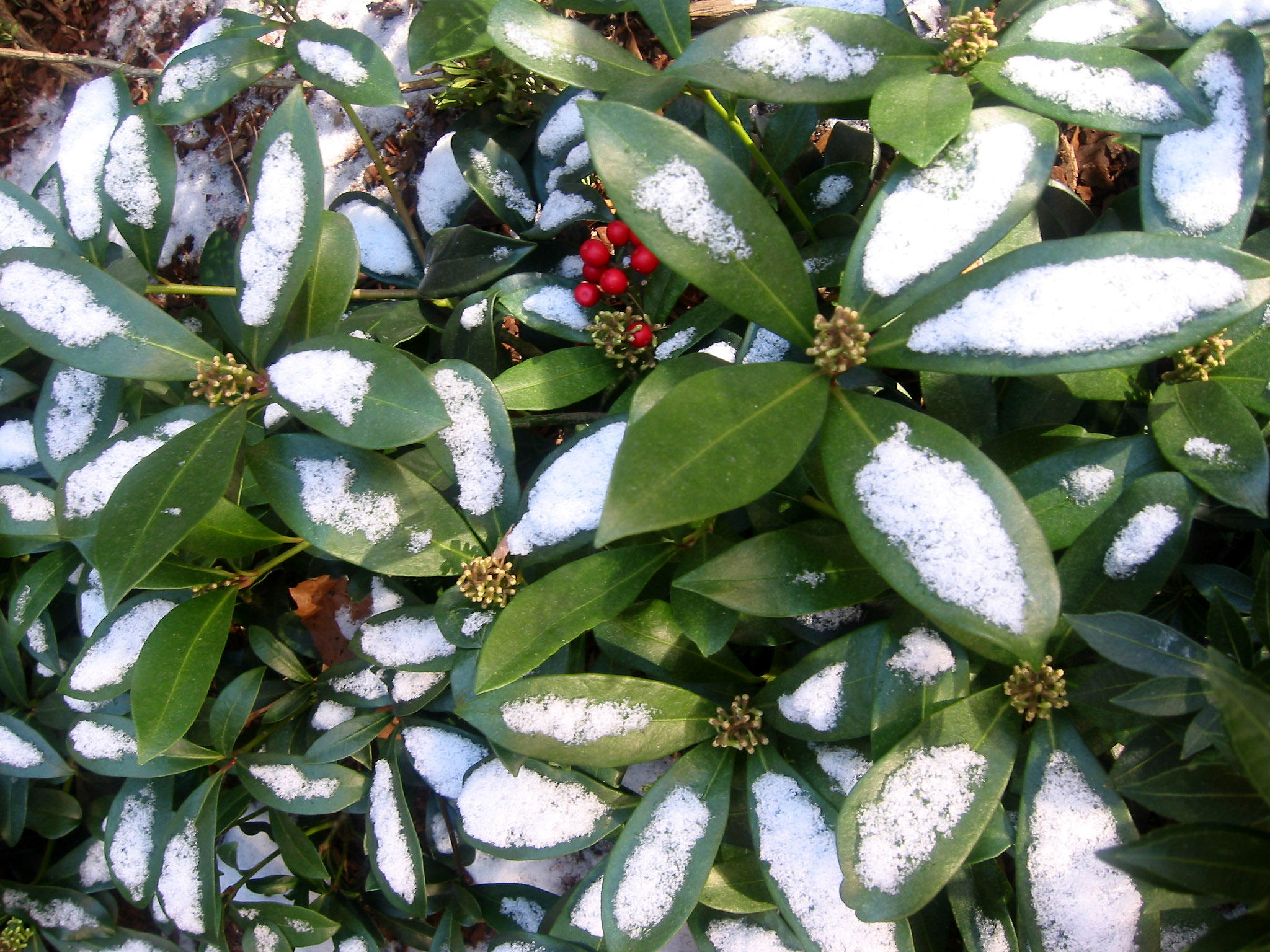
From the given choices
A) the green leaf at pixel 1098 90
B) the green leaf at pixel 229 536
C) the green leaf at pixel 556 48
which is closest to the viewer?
the green leaf at pixel 1098 90

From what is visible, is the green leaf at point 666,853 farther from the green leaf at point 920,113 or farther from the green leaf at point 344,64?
the green leaf at point 344,64

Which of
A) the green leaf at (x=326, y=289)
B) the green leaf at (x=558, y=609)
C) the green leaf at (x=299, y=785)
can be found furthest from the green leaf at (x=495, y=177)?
the green leaf at (x=299, y=785)

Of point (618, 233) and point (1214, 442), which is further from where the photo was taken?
point (618, 233)

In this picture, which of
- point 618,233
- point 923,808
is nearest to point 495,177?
point 618,233

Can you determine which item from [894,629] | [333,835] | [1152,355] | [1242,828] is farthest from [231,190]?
[1242,828]

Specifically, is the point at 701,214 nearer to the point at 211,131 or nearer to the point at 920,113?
the point at 920,113

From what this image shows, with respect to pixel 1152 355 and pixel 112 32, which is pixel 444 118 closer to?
pixel 112 32
